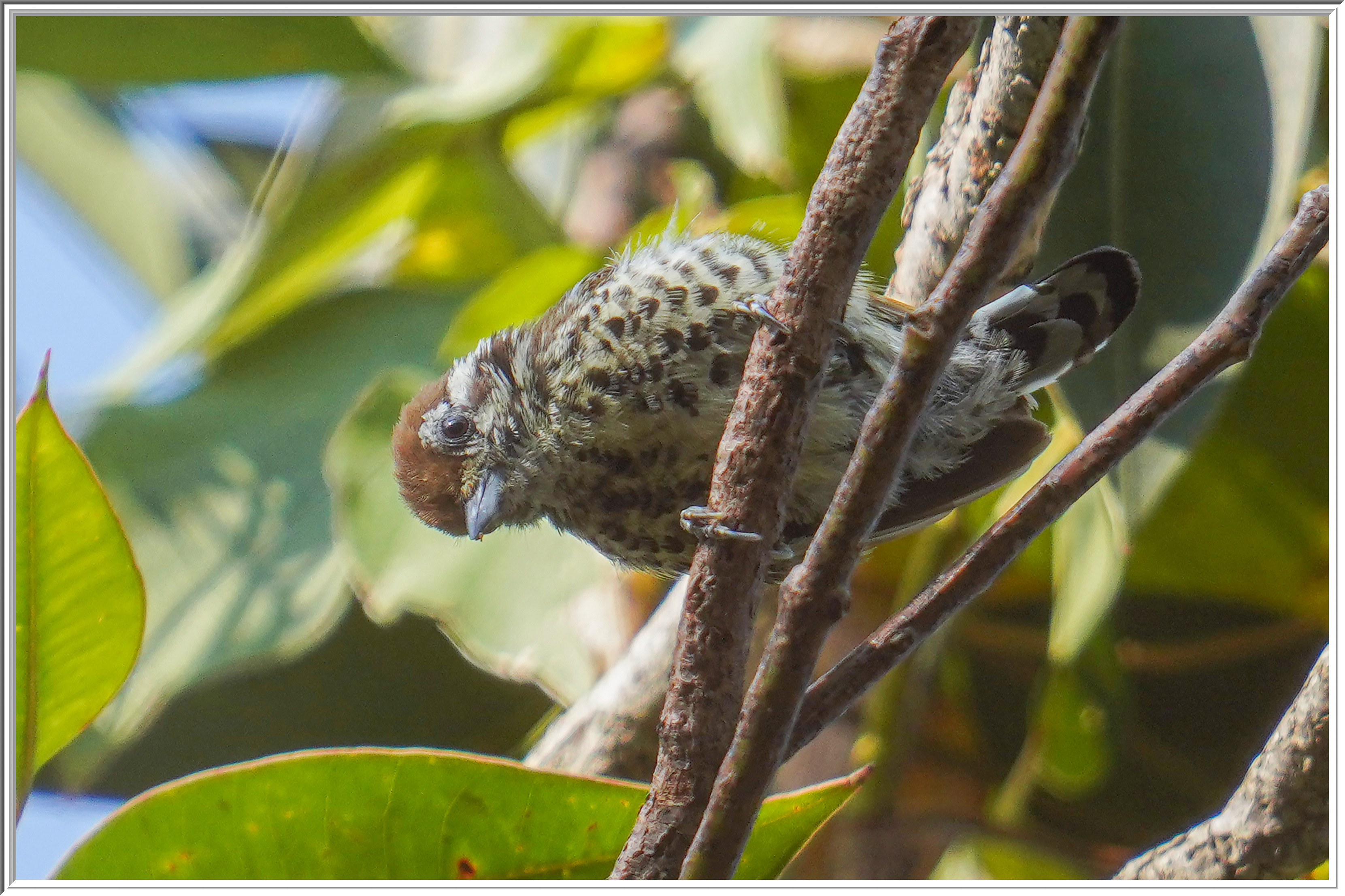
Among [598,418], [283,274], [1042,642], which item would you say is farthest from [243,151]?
[1042,642]

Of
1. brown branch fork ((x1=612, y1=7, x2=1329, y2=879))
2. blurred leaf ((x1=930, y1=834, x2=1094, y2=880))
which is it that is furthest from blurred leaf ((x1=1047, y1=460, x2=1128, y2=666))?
brown branch fork ((x1=612, y1=7, x2=1329, y2=879))

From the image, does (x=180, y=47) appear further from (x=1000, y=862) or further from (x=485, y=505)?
(x=1000, y=862)

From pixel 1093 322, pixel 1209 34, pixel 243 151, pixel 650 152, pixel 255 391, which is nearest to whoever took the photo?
pixel 1093 322

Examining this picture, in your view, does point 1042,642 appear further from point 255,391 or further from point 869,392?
point 255,391

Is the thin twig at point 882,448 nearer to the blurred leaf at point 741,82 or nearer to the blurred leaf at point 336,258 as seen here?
the blurred leaf at point 741,82

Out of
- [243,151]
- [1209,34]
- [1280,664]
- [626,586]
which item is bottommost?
[1280,664]

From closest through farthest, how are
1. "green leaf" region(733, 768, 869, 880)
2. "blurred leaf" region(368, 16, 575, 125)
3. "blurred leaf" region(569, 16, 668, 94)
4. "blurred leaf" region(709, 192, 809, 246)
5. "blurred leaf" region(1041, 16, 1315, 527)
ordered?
"green leaf" region(733, 768, 869, 880) < "blurred leaf" region(1041, 16, 1315, 527) < "blurred leaf" region(709, 192, 809, 246) < "blurred leaf" region(368, 16, 575, 125) < "blurred leaf" region(569, 16, 668, 94)

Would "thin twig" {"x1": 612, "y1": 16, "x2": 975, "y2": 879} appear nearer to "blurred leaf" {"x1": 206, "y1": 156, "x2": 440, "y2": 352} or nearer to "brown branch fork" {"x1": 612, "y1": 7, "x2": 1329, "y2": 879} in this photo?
"brown branch fork" {"x1": 612, "y1": 7, "x2": 1329, "y2": 879}
